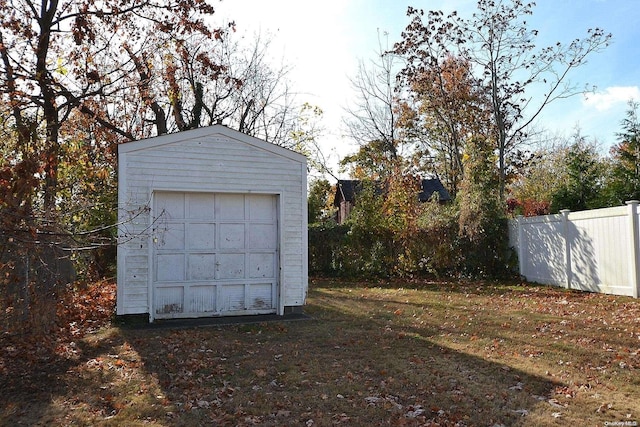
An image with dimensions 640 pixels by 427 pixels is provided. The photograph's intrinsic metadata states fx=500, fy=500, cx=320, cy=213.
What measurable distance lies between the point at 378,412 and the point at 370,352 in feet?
7.09

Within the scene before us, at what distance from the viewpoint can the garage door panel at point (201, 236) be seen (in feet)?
29.3

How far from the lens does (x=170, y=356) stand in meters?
6.59

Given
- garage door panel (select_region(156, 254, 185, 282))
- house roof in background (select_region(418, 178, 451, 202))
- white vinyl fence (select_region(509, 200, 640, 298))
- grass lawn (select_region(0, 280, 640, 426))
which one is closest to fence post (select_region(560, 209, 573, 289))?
white vinyl fence (select_region(509, 200, 640, 298))

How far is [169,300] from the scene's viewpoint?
8.82 meters

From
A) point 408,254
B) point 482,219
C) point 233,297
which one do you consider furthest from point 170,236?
point 482,219

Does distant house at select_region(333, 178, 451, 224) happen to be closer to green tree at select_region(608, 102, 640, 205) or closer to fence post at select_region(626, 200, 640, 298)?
green tree at select_region(608, 102, 640, 205)

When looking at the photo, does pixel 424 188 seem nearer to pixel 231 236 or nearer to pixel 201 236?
pixel 231 236

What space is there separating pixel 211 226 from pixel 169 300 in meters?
1.49

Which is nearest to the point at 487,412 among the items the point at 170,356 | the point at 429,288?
the point at 170,356

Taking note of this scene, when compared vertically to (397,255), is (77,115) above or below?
above

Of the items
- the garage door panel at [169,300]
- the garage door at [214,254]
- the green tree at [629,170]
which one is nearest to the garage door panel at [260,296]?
the garage door at [214,254]

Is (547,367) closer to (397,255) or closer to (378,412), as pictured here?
(378,412)

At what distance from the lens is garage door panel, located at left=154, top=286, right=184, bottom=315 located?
874 centimetres

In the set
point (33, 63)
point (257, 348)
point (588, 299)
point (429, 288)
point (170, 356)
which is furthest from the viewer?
point (429, 288)
